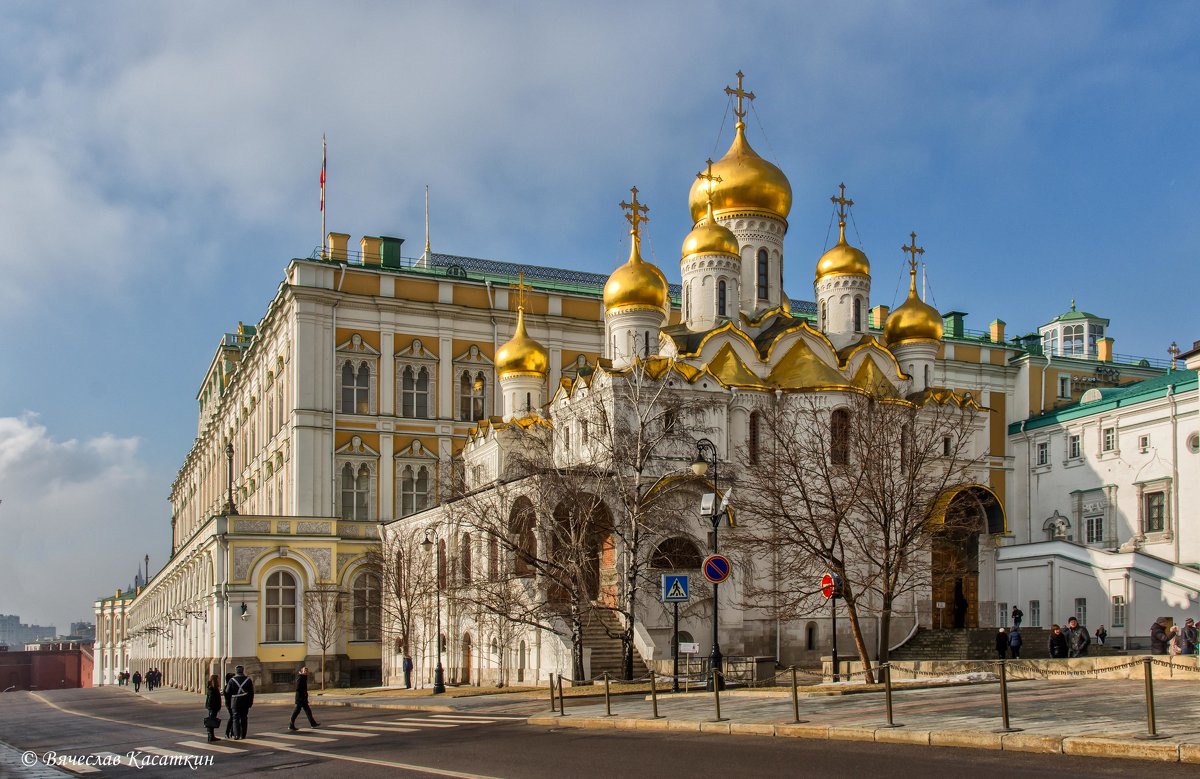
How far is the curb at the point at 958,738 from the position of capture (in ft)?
46.6

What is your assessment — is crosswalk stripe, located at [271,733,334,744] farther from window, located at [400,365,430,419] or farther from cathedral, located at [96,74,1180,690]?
Result: window, located at [400,365,430,419]

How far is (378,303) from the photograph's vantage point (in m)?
59.8

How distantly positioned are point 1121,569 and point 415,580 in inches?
1023

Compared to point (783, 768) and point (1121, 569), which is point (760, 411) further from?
point (783, 768)

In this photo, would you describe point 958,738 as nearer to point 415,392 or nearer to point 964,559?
point 964,559

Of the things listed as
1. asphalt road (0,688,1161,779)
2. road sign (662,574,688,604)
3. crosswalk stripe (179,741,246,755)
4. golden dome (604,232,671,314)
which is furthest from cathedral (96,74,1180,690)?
crosswalk stripe (179,741,246,755)

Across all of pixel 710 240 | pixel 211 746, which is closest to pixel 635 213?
pixel 710 240

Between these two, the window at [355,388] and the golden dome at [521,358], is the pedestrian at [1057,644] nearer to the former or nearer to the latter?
the golden dome at [521,358]

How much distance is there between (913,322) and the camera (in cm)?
4900

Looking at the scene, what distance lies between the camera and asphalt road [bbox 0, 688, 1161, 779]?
47.6ft

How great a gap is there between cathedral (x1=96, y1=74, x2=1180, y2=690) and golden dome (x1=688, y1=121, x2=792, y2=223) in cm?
8

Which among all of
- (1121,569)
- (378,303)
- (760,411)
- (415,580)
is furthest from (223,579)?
(1121,569)

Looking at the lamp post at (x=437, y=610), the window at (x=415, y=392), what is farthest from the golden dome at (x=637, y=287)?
the window at (x=415, y=392)

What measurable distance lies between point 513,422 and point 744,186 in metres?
12.5
